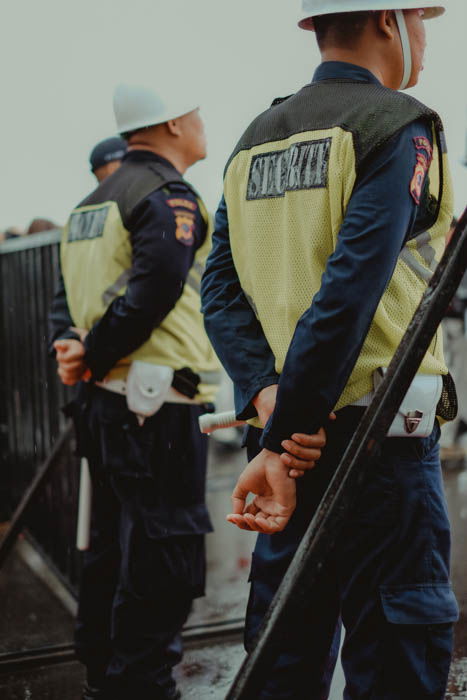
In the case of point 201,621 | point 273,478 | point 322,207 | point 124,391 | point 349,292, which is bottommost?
point 201,621

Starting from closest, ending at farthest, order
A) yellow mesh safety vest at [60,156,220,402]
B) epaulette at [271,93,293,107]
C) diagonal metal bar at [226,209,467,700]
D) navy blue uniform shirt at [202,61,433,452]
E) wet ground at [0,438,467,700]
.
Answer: diagonal metal bar at [226,209,467,700], navy blue uniform shirt at [202,61,433,452], epaulette at [271,93,293,107], yellow mesh safety vest at [60,156,220,402], wet ground at [0,438,467,700]

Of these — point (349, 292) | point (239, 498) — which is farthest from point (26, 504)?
point (349, 292)

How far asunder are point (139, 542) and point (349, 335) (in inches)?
60.0

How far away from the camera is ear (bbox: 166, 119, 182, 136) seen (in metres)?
3.07

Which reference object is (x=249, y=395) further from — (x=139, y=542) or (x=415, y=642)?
(x=139, y=542)

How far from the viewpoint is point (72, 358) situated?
298 centimetres

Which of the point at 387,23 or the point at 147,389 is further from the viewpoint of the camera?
the point at 147,389

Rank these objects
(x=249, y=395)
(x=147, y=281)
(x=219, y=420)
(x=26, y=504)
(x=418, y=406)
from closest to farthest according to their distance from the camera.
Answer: (x=418, y=406) < (x=249, y=395) < (x=219, y=420) < (x=147, y=281) < (x=26, y=504)

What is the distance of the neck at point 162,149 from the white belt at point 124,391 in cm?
83

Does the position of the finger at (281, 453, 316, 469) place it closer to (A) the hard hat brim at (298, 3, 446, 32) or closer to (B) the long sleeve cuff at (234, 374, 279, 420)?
(B) the long sleeve cuff at (234, 374, 279, 420)

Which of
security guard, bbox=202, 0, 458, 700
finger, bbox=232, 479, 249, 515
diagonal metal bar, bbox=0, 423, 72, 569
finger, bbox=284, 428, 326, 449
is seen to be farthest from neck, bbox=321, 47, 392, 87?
diagonal metal bar, bbox=0, 423, 72, 569

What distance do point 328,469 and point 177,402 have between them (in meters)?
1.32

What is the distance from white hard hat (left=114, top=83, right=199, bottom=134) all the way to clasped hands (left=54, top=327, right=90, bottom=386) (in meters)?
0.79

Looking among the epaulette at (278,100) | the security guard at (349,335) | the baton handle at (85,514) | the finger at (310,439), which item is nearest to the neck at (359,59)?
the security guard at (349,335)
